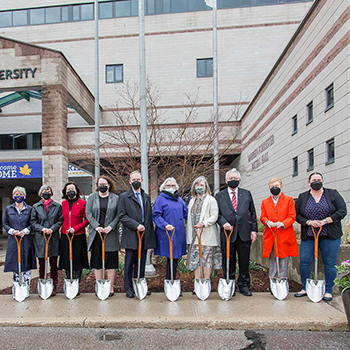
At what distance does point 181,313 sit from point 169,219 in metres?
1.50

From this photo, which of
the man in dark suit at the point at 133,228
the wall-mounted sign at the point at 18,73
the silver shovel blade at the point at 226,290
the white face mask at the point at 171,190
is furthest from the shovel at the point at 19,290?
the wall-mounted sign at the point at 18,73

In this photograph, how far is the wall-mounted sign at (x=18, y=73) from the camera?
18.5 meters

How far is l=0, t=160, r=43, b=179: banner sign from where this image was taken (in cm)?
2089

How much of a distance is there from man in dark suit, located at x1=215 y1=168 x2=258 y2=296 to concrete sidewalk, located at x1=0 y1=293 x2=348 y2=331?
41cm

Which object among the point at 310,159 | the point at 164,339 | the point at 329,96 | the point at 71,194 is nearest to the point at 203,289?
the point at 164,339

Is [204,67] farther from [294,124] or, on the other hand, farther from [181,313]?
[181,313]

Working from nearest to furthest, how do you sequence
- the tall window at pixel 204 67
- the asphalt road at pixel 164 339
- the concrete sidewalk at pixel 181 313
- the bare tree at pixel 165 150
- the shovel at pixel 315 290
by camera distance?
the asphalt road at pixel 164 339
the concrete sidewalk at pixel 181 313
the shovel at pixel 315 290
the bare tree at pixel 165 150
the tall window at pixel 204 67

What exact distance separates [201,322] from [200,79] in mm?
21987

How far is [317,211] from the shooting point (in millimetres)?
5594

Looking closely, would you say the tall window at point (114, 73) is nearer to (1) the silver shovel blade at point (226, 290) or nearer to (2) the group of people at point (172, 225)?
(2) the group of people at point (172, 225)

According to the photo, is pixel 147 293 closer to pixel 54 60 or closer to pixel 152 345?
pixel 152 345

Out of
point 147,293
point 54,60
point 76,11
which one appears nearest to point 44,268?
point 147,293

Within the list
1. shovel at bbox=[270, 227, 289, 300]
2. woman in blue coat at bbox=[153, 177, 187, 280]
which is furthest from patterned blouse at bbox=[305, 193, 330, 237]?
woman in blue coat at bbox=[153, 177, 187, 280]

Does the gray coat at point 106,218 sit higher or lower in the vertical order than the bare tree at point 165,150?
lower
